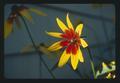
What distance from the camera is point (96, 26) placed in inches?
132

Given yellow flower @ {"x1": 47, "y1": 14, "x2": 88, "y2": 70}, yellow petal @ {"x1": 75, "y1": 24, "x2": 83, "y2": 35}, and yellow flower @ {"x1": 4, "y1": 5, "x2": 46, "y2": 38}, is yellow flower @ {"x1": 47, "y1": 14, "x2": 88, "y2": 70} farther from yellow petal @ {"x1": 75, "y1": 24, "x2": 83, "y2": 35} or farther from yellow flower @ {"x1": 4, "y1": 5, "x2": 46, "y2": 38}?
yellow flower @ {"x1": 4, "y1": 5, "x2": 46, "y2": 38}

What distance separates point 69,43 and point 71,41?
0.03m

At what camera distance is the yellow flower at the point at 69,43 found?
10.9 ft

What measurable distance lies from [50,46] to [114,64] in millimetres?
628

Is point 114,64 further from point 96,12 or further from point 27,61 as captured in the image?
point 27,61

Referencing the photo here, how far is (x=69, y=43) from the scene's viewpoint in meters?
3.39

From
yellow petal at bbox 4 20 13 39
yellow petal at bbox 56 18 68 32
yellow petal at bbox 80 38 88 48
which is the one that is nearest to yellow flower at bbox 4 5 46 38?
yellow petal at bbox 4 20 13 39

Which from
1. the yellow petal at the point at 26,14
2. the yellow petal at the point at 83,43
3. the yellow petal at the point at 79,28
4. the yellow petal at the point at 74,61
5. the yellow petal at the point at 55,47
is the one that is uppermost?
the yellow petal at the point at 26,14

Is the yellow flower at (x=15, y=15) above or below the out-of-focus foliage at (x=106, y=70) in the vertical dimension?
above

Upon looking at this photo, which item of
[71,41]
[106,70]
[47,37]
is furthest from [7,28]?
[106,70]

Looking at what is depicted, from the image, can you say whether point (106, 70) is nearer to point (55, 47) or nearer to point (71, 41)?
point (71, 41)

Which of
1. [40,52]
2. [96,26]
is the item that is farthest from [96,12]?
[40,52]

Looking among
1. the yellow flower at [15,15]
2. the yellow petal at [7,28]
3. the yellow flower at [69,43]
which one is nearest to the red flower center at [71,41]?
the yellow flower at [69,43]

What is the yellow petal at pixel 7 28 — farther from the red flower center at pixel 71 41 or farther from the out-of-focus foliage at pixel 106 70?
the out-of-focus foliage at pixel 106 70
